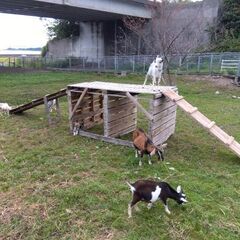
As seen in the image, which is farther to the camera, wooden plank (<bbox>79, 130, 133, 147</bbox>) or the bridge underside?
the bridge underside

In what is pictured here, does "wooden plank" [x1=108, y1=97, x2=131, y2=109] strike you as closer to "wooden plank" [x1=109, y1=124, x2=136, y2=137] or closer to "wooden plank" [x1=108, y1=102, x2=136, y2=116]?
"wooden plank" [x1=108, y1=102, x2=136, y2=116]

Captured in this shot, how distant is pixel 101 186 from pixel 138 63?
21.3m

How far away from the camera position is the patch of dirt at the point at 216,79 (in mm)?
18553

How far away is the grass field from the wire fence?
13384mm

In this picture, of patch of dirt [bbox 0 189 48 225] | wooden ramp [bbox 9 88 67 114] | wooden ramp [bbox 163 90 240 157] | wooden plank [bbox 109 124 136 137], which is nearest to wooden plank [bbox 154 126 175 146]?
wooden ramp [bbox 163 90 240 157]

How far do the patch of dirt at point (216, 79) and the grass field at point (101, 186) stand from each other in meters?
10.3

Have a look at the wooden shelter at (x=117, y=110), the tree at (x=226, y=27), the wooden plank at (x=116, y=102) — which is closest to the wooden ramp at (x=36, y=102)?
the wooden shelter at (x=117, y=110)

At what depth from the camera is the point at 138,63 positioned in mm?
25562

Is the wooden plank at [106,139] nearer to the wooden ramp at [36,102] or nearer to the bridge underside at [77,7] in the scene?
the wooden ramp at [36,102]

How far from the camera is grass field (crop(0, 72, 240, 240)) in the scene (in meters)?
4.00

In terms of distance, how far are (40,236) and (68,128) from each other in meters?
4.92

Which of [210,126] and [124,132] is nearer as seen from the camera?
[210,126]

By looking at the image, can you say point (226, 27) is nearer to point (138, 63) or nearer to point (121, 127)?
point (138, 63)

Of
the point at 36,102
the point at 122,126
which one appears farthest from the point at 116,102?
the point at 36,102
